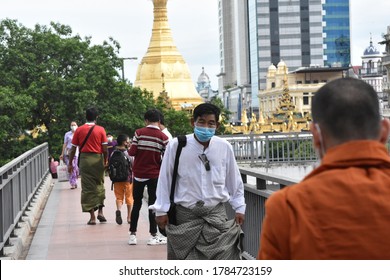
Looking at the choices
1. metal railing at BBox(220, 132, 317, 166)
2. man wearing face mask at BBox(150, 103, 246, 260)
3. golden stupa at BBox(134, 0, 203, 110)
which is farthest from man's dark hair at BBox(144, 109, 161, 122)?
golden stupa at BBox(134, 0, 203, 110)

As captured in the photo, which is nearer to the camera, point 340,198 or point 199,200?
point 340,198

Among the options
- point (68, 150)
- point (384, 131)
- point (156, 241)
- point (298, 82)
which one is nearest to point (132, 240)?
point (156, 241)

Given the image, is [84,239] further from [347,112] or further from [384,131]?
[347,112]

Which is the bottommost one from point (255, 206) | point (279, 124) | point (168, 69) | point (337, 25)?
point (279, 124)

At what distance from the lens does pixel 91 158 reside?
14.9 metres

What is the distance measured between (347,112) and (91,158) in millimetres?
11615

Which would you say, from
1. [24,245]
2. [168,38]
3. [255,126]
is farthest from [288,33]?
[24,245]

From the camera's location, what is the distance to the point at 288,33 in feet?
650

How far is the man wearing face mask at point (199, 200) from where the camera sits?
7.76m

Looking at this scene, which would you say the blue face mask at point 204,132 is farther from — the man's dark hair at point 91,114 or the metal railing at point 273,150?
the metal railing at point 273,150

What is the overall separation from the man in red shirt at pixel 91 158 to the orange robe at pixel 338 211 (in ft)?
37.4

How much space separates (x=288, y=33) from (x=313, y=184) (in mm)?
196259

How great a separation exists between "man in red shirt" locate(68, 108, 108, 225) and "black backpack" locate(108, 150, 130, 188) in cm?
10

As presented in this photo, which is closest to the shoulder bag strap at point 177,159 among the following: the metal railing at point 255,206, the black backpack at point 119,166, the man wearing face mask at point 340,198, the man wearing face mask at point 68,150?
the metal railing at point 255,206
